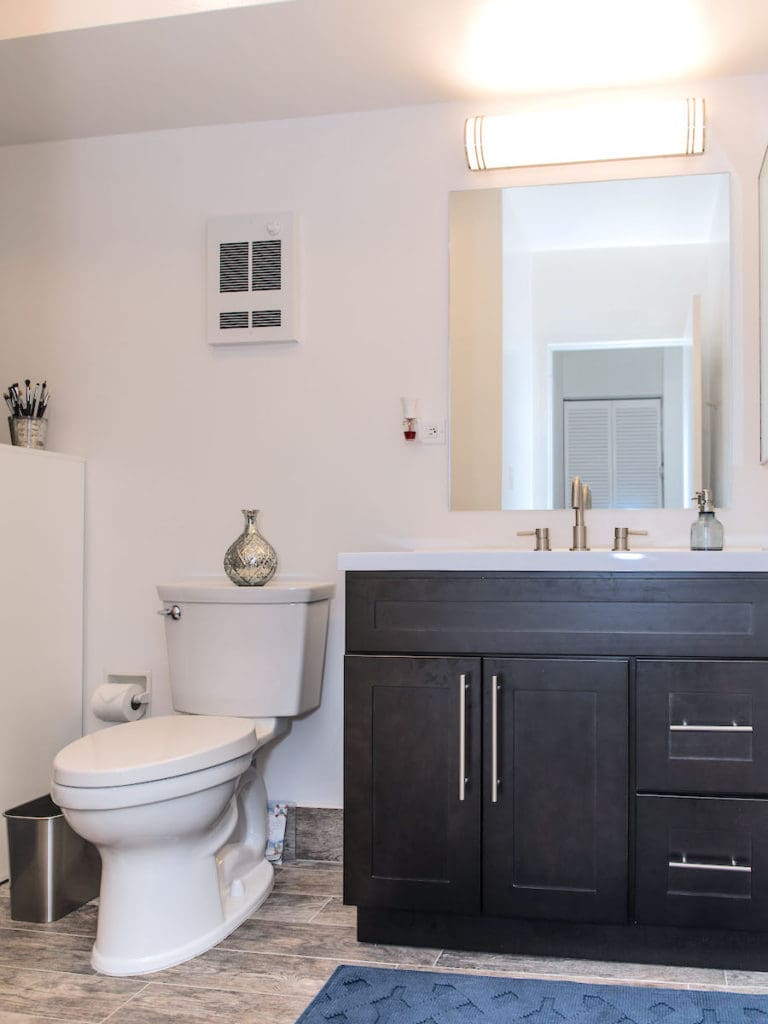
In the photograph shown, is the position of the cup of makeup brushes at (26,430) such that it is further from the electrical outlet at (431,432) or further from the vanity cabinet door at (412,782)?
the vanity cabinet door at (412,782)

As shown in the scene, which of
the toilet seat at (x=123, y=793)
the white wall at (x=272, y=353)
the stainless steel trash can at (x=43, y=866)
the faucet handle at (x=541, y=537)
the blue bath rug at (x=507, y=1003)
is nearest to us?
the blue bath rug at (x=507, y=1003)

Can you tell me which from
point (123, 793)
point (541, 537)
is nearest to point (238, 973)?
point (123, 793)

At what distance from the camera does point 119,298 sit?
2771 mm

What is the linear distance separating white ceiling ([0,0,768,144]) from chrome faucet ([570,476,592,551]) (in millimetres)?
1041

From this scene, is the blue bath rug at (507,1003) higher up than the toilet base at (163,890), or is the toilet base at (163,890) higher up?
the toilet base at (163,890)

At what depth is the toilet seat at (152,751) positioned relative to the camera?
179 centimetres

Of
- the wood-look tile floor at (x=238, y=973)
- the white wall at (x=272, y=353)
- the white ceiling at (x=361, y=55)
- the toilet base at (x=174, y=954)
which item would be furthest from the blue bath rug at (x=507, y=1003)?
the white ceiling at (x=361, y=55)

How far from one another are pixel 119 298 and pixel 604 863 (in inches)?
78.3

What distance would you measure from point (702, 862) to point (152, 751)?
3.57 ft

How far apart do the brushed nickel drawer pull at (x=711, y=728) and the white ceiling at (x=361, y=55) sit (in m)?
1.54

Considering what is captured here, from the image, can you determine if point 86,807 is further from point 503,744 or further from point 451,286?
point 451,286

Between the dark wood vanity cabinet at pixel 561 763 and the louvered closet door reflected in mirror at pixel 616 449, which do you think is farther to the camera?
the louvered closet door reflected in mirror at pixel 616 449

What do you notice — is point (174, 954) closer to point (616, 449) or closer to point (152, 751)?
point (152, 751)

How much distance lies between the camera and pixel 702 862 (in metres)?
1.83
